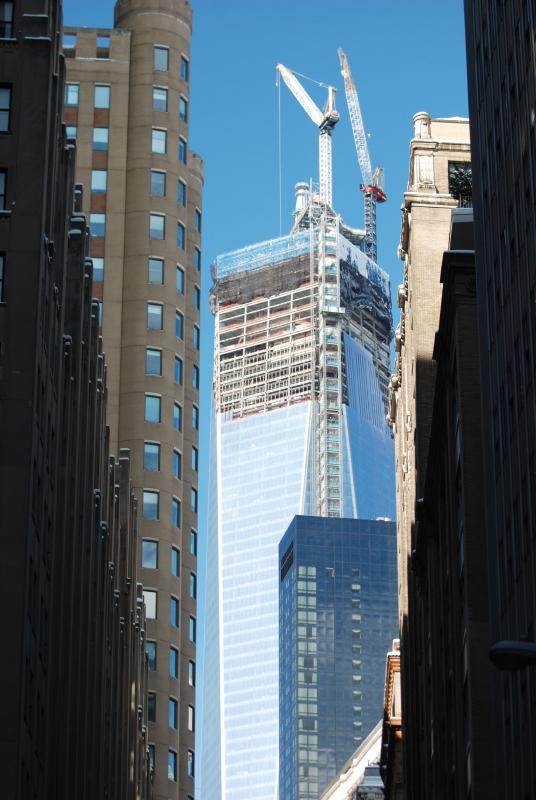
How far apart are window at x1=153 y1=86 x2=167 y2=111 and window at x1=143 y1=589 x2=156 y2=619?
38529 millimetres

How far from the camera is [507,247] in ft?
167

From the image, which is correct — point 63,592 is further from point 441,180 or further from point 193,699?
point 193,699

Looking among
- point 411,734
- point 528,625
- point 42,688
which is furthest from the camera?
point 411,734

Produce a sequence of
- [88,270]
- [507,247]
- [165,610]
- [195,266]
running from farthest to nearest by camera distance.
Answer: [195,266] < [165,610] < [88,270] < [507,247]

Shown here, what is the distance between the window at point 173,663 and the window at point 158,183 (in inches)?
1367

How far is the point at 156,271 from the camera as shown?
432ft

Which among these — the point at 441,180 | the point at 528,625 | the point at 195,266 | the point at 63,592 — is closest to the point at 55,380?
the point at 63,592

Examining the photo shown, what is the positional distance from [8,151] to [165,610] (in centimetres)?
6447

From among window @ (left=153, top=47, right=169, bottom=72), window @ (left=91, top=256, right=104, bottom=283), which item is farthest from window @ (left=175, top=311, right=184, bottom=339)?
window @ (left=153, top=47, right=169, bottom=72)

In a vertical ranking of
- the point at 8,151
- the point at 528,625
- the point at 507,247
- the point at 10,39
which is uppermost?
the point at 10,39

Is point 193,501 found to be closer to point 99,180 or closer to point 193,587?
point 193,587

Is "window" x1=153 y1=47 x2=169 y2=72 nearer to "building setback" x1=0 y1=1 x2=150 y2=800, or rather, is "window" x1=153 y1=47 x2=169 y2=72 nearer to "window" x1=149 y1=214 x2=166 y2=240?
"window" x1=149 y1=214 x2=166 y2=240

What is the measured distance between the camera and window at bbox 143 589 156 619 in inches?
4717

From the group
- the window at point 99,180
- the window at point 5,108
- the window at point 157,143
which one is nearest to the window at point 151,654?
the window at point 99,180
